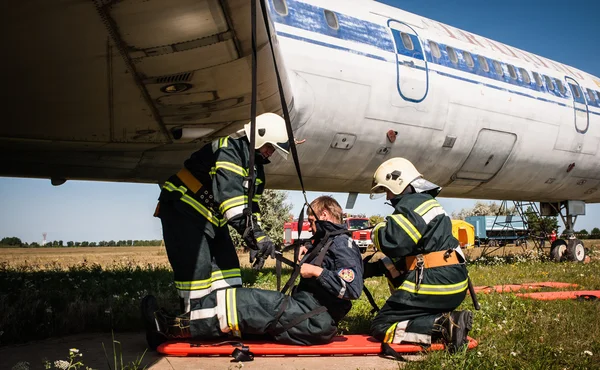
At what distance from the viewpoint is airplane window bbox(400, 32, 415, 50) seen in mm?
8334

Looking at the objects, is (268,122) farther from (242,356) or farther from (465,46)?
(465,46)

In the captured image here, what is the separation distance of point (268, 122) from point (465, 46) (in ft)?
20.9

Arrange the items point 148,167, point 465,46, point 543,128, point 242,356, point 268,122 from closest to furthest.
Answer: point 242,356
point 268,122
point 148,167
point 465,46
point 543,128

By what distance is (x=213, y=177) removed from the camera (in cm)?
402

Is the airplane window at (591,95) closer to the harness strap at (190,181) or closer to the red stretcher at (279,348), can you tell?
the red stretcher at (279,348)

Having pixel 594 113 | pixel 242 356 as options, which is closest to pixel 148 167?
pixel 242 356

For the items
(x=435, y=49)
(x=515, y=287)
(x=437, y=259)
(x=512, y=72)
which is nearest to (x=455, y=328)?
(x=437, y=259)

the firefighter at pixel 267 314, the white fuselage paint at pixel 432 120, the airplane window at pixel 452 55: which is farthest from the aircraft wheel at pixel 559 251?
the firefighter at pixel 267 314

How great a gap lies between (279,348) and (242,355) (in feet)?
1.14

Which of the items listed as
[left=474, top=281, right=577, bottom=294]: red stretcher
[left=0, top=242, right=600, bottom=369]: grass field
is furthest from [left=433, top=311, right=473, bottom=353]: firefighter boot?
[left=474, top=281, right=577, bottom=294]: red stretcher

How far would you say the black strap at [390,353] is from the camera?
3.92 m

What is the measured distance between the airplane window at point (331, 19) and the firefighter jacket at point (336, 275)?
151 inches

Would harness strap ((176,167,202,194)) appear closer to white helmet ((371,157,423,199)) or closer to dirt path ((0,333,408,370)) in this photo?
dirt path ((0,333,408,370))

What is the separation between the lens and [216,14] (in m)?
4.02
